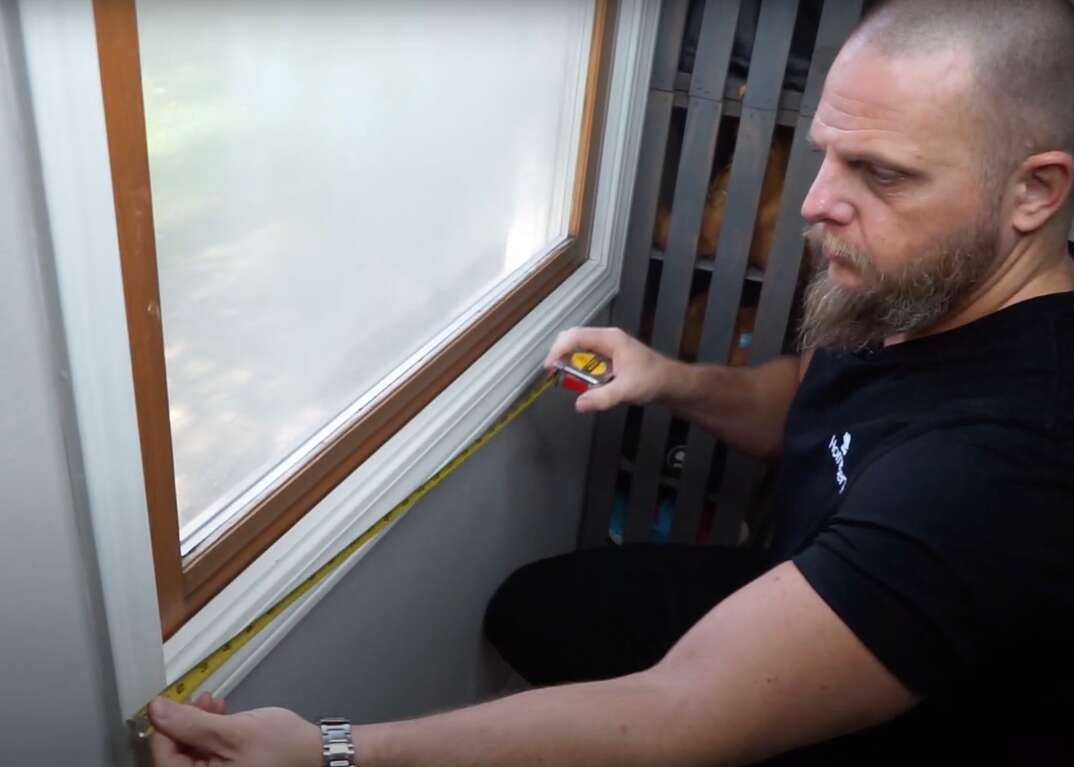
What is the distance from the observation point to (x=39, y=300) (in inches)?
24.9

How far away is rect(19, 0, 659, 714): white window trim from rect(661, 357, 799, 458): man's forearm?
335 mm

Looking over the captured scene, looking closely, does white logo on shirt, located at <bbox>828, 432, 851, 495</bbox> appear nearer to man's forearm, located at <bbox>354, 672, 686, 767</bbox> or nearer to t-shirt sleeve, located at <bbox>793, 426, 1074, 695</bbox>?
t-shirt sleeve, located at <bbox>793, 426, 1074, 695</bbox>

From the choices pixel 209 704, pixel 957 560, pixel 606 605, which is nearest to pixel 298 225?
pixel 209 704

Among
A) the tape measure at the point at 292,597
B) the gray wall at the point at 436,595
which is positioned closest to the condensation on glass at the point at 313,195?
the tape measure at the point at 292,597

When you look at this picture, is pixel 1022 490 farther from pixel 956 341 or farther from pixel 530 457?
pixel 530 457

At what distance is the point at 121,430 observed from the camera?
2.37 feet

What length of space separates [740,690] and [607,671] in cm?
59

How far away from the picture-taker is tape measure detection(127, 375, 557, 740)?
859mm

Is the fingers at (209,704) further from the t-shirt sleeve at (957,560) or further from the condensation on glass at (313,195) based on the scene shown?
the t-shirt sleeve at (957,560)

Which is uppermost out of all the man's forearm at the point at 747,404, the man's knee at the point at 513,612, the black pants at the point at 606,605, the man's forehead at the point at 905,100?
the man's forehead at the point at 905,100

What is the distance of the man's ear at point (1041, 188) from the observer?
3.30ft

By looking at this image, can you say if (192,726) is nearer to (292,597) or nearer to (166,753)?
(166,753)

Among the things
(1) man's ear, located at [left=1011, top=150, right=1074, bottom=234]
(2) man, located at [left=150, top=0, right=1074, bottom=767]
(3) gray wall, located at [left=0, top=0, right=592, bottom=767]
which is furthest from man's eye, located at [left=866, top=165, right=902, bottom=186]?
(3) gray wall, located at [left=0, top=0, right=592, bottom=767]

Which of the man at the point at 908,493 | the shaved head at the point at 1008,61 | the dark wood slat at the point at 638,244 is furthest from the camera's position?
the dark wood slat at the point at 638,244
